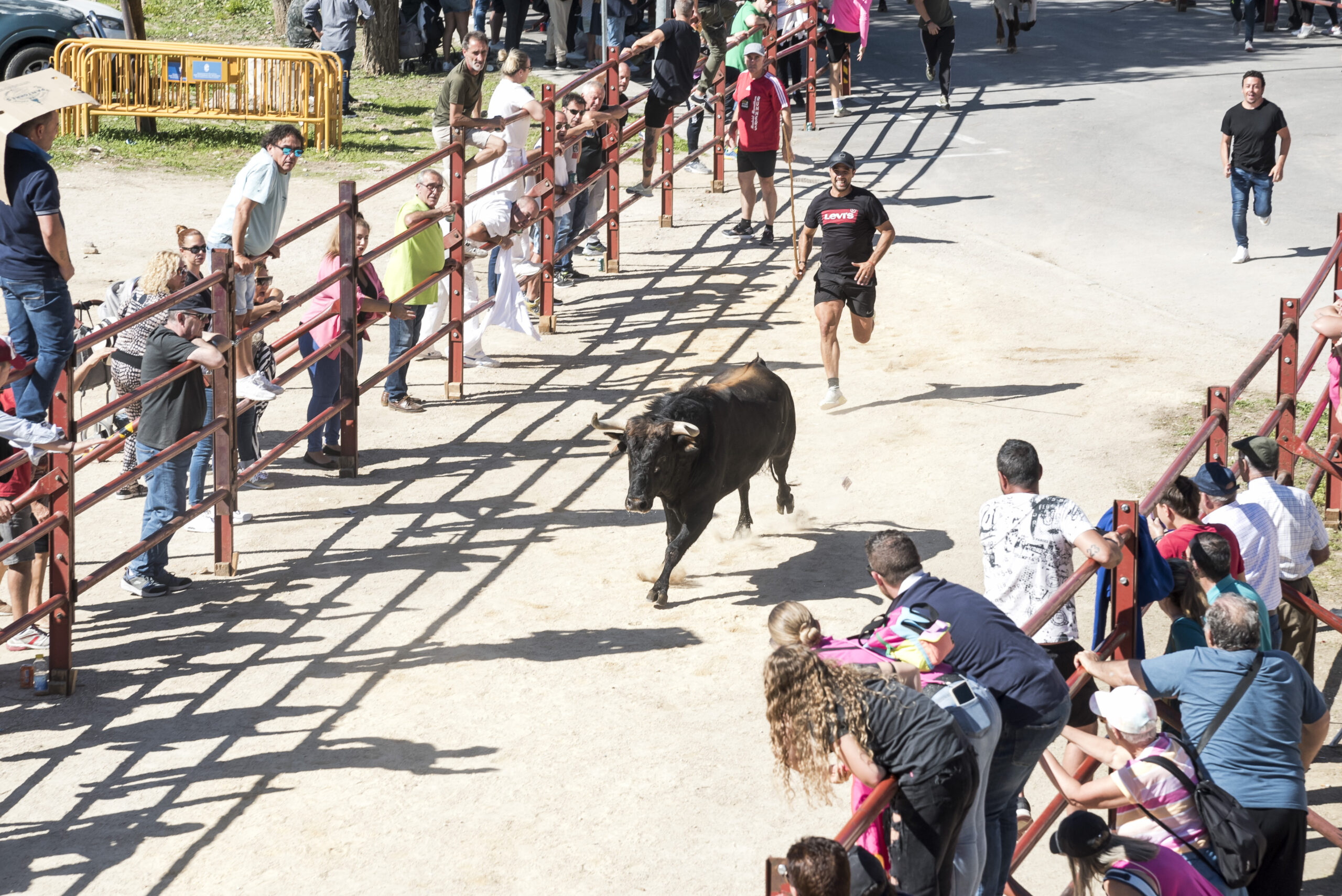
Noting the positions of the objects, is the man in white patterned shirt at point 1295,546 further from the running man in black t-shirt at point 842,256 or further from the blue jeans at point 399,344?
the blue jeans at point 399,344

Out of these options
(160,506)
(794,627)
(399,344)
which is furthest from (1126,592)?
(399,344)

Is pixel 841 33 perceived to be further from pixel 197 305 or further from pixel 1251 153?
pixel 197 305

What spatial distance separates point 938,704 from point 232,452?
18.2 feet

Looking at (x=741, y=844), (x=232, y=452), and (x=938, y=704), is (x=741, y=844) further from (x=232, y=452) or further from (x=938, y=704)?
(x=232, y=452)

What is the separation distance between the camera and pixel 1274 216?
16.0 metres

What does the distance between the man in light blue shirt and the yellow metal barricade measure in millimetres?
9706

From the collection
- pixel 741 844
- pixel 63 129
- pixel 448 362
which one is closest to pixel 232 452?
pixel 448 362

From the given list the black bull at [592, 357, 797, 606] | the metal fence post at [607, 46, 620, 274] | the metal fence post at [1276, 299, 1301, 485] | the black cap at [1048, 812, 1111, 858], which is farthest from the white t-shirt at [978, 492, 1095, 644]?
the metal fence post at [607, 46, 620, 274]

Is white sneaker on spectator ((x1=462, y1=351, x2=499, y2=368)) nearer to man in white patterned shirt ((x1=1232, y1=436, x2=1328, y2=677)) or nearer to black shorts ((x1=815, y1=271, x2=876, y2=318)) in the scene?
black shorts ((x1=815, y1=271, x2=876, y2=318))

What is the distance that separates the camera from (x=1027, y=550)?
6336mm

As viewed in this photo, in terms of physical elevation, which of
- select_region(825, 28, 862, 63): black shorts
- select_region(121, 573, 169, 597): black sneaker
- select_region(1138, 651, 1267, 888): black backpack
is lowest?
select_region(121, 573, 169, 597): black sneaker

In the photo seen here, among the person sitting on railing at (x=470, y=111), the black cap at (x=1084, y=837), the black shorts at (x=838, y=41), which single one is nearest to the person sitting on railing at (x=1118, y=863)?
the black cap at (x=1084, y=837)

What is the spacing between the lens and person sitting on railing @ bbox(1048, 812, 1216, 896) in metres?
4.66

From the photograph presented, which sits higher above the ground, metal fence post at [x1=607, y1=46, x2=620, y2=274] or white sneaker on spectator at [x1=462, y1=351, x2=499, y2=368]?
metal fence post at [x1=607, y1=46, x2=620, y2=274]
